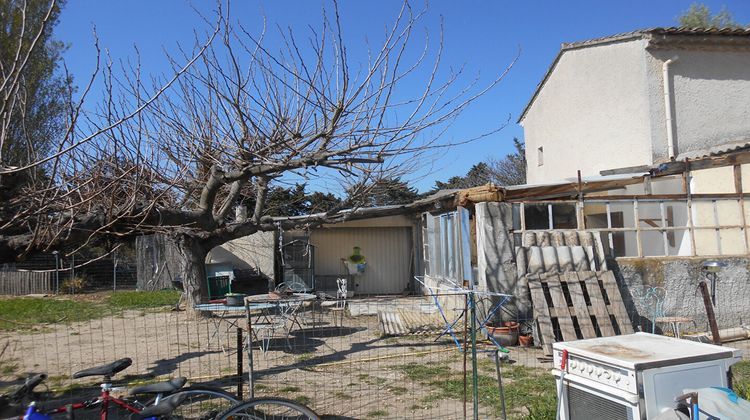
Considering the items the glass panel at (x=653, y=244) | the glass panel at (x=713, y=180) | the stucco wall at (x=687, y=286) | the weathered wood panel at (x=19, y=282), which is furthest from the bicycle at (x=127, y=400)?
the weathered wood panel at (x=19, y=282)

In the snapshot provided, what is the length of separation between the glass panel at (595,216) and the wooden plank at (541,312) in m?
3.44

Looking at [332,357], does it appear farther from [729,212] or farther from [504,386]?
[729,212]

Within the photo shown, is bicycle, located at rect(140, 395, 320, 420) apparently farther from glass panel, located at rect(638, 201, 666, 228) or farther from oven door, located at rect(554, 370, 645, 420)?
glass panel, located at rect(638, 201, 666, 228)

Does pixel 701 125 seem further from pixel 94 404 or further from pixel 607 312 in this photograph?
pixel 94 404

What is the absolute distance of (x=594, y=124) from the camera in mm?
15352

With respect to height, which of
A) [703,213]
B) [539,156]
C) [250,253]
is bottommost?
[250,253]

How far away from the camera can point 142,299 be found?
16.5 metres

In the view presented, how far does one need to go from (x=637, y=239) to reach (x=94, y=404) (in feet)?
30.0

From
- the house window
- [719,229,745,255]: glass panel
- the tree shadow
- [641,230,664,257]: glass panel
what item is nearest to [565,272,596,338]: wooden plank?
[641,230,664,257]: glass panel

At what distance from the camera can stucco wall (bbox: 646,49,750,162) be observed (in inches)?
531

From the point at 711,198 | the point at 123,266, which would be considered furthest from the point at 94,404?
the point at 123,266

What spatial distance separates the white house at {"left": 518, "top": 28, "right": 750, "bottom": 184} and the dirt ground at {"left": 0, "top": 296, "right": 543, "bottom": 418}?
7534 millimetres

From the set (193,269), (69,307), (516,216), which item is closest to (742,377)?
(516,216)

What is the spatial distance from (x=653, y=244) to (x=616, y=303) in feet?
7.39
